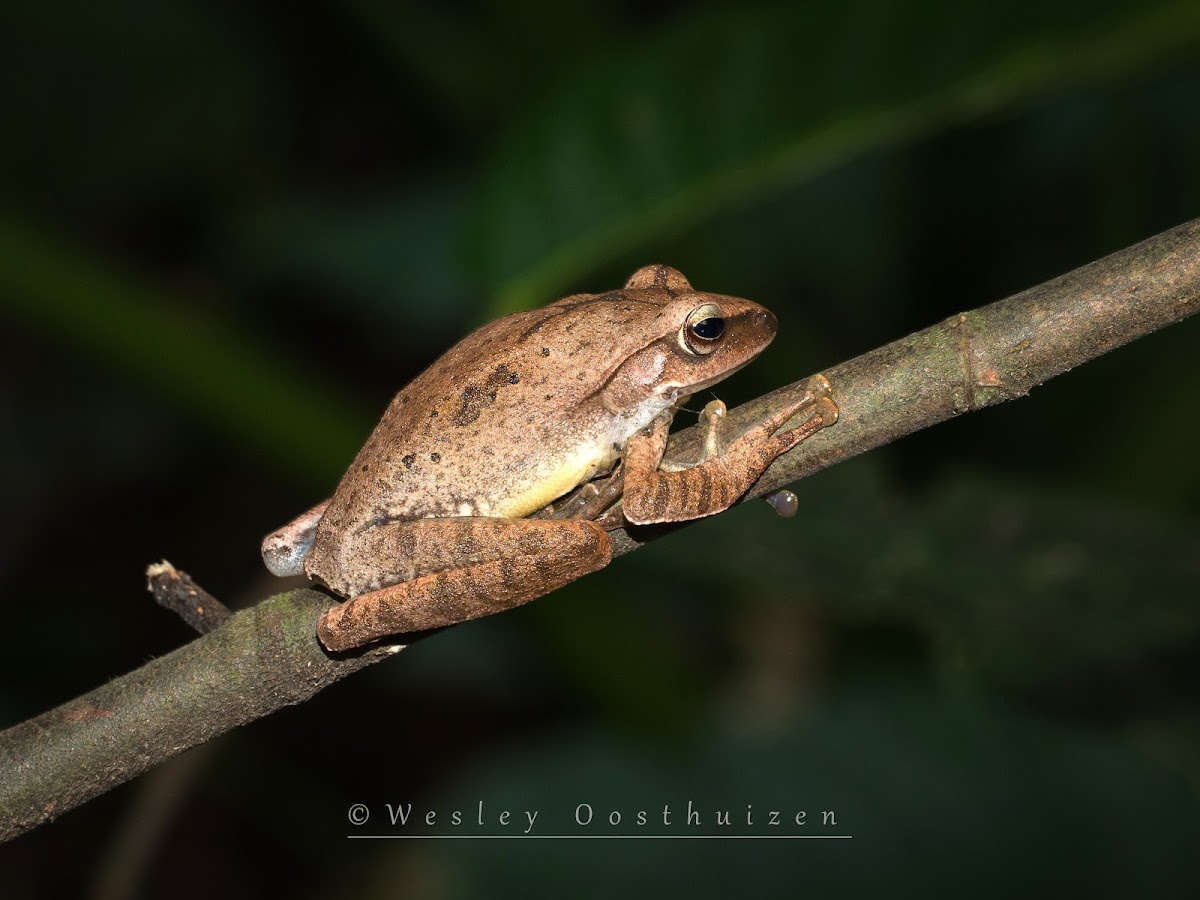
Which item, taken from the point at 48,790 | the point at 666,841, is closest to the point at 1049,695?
the point at 666,841

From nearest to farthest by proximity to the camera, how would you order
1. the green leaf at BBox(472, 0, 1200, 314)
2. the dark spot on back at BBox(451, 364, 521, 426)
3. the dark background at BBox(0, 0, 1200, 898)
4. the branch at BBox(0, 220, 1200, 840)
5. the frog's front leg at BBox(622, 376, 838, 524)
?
1. the branch at BBox(0, 220, 1200, 840)
2. the frog's front leg at BBox(622, 376, 838, 524)
3. the dark spot on back at BBox(451, 364, 521, 426)
4. the green leaf at BBox(472, 0, 1200, 314)
5. the dark background at BBox(0, 0, 1200, 898)

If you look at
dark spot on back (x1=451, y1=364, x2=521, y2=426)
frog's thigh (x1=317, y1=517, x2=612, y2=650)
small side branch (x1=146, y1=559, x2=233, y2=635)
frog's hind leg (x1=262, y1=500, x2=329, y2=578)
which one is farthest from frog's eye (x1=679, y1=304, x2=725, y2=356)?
small side branch (x1=146, y1=559, x2=233, y2=635)

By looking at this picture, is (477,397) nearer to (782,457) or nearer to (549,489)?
(549,489)

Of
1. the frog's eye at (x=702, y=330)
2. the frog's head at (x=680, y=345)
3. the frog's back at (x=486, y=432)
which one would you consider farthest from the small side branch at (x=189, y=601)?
the frog's eye at (x=702, y=330)

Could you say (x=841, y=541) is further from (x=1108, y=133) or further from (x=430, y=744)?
(x=430, y=744)

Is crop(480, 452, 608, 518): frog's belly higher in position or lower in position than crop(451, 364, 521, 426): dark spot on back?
lower

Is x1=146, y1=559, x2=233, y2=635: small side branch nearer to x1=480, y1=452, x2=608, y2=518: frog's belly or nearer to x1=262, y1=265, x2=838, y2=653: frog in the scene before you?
x1=262, y1=265, x2=838, y2=653: frog
